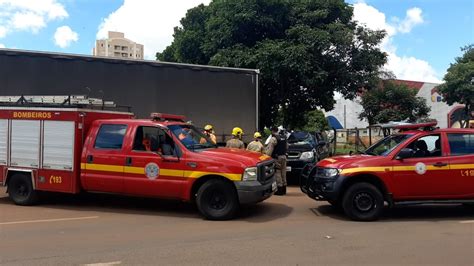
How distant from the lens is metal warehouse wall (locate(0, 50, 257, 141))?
11172mm

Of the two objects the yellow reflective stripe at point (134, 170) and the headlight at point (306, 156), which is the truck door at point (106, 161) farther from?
the headlight at point (306, 156)

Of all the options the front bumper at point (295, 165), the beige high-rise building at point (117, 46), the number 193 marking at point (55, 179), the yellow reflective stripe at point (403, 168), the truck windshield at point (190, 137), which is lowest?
the number 193 marking at point (55, 179)

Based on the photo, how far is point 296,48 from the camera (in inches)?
694

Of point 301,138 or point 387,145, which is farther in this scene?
point 301,138

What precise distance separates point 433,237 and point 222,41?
14.3 metres

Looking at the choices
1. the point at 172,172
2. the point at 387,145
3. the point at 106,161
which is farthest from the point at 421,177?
the point at 106,161

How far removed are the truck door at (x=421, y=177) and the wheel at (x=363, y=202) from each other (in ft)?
1.31

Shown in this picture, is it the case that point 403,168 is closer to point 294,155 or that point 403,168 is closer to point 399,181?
point 399,181

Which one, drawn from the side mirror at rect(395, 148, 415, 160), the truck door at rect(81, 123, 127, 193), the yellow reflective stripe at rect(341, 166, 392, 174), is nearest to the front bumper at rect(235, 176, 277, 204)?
the yellow reflective stripe at rect(341, 166, 392, 174)

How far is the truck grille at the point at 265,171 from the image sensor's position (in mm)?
8406

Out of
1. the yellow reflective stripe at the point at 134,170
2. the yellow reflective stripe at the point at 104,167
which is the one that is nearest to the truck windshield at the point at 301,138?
the yellow reflective stripe at the point at 134,170

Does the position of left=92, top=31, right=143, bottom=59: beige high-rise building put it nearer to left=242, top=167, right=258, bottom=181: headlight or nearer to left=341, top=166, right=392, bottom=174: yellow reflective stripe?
left=242, top=167, right=258, bottom=181: headlight

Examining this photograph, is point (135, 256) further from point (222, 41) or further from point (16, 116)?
point (222, 41)

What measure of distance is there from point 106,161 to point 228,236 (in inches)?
124
